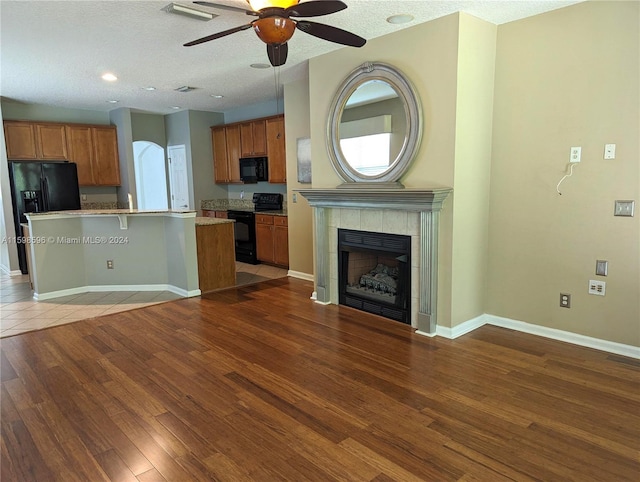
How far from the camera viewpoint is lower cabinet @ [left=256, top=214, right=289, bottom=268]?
21.0 ft

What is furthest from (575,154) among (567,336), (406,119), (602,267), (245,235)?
(245,235)

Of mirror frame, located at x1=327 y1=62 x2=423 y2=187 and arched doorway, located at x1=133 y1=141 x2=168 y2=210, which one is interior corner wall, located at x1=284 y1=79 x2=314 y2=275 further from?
arched doorway, located at x1=133 y1=141 x2=168 y2=210

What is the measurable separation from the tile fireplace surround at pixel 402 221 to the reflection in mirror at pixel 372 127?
11.9 inches

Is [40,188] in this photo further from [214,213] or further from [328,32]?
[328,32]

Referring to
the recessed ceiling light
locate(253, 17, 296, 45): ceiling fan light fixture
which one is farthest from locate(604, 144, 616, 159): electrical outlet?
locate(253, 17, 296, 45): ceiling fan light fixture

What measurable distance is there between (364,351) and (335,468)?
1.40 m

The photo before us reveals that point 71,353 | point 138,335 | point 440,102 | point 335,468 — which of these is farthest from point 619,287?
point 71,353

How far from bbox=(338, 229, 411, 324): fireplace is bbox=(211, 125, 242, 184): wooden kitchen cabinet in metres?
3.73

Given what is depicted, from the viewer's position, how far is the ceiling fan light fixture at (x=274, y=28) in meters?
2.43

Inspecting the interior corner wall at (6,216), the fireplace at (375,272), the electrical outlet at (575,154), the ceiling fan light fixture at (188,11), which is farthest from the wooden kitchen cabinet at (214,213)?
the electrical outlet at (575,154)

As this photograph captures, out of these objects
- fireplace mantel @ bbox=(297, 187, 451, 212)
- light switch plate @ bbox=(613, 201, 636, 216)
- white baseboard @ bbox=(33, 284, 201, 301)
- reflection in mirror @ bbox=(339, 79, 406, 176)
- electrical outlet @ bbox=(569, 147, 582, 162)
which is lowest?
white baseboard @ bbox=(33, 284, 201, 301)

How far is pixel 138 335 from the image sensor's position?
12.6ft

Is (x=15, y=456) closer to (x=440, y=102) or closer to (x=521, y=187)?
(x=440, y=102)

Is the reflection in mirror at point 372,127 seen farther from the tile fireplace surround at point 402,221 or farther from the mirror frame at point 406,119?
the tile fireplace surround at point 402,221
